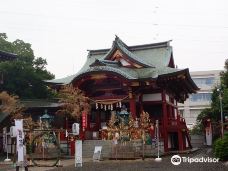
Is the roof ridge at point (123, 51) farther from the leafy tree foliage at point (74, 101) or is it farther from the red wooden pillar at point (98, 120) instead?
the leafy tree foliage at point (74, 101)

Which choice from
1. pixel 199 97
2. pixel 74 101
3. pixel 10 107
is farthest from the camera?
pixel 199 97

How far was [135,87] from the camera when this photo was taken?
3009cm

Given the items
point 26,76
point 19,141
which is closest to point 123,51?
point 26,76

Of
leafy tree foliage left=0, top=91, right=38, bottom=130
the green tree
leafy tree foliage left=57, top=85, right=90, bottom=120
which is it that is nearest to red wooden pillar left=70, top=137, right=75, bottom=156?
leafy tree foliage left=57, top=85, right=90, bottom=120

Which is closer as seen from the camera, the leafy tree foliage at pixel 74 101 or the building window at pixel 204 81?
the leafy tree foliage at pixel 74 101

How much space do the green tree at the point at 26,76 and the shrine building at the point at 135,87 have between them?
11032 millimetres

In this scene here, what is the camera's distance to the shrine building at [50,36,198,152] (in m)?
29.6

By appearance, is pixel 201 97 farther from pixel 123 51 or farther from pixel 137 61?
pixel 137 61

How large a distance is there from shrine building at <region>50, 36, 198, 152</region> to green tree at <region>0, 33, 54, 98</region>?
1103cm

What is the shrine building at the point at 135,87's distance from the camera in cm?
2956

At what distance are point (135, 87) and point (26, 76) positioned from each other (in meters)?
19.6

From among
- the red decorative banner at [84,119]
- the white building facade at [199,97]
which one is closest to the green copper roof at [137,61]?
the red decorative banner at [84,119]

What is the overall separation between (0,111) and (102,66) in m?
11.2

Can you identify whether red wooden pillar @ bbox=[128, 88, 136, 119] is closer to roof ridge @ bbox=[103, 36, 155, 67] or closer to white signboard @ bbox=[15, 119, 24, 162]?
roof ridge @ bbox=[103, 36, 155, 67]
